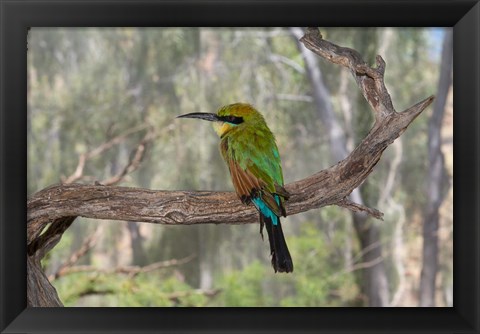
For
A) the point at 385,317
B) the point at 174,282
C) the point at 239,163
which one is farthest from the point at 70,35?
the point at 385,317

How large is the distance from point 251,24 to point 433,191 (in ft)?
12.2

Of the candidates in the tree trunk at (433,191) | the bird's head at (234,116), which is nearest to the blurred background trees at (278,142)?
the tree trunk at (433,191)

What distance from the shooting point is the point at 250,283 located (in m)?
5.39

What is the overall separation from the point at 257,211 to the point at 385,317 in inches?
20.1

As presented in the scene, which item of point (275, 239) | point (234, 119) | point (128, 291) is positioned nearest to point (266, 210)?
point (275, 239)

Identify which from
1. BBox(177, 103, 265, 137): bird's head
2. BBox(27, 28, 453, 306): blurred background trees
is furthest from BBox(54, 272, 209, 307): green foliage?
BBox(177, 103, 265, 137): bird's head

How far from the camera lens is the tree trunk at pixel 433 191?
17.5 ft

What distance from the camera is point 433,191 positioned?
5.36 metres

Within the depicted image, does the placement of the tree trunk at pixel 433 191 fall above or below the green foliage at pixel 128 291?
above

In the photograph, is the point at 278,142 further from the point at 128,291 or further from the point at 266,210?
the point at 266,210

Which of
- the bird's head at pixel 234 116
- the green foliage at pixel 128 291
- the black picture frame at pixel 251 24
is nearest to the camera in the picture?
the black picture frame at pixel 251 24

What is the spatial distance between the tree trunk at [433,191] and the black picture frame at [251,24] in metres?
3.41

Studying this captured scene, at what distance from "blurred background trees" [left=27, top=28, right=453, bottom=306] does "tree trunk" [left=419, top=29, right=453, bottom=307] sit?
11 millimetres

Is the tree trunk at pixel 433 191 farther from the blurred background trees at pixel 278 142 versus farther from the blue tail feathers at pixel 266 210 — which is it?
the blue tail feathers at pixel 266 210
